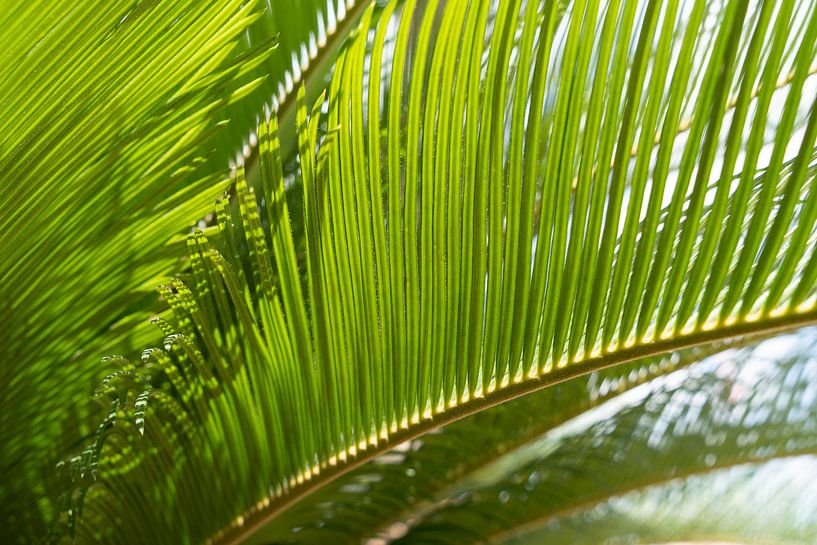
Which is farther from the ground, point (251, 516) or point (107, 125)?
point (107, 125)

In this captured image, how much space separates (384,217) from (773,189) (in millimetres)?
392

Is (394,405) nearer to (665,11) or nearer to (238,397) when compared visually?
(238,397)

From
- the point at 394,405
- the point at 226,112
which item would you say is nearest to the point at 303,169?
the point at 394,405

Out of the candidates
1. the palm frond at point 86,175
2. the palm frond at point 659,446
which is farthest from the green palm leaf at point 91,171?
the palm frond at point 659,446

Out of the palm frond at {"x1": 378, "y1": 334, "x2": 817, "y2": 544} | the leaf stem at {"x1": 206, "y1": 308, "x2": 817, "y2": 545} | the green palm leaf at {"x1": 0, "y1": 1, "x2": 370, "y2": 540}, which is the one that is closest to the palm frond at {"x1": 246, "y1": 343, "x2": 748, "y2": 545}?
the palm frond at {"x1": 378, "y1": 334, "x2": 817, "y2": 544}

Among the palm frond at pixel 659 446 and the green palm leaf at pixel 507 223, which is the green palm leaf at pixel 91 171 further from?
the palm frond at pixel 659 446

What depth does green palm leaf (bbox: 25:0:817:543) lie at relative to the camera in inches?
A: 29.5

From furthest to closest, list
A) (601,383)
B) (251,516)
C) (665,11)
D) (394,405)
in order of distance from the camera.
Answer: (601,383), (251,516), (394,405), (665,11)

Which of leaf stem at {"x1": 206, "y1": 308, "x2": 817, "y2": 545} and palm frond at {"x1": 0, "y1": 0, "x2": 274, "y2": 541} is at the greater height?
palm frond at {"x1": 0, "y1": 0, "x2": 274, "y2": 541}

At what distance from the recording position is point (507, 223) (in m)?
0.83

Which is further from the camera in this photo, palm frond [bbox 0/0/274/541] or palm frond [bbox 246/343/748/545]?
palm frond [bbox 246/343/748/545]

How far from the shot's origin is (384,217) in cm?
86

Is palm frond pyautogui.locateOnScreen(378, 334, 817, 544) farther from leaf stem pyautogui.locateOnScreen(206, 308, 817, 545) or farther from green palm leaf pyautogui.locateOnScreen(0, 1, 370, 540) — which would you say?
green palm leaf pyautogui.locateOnScreen(0, 1, 370, 540)

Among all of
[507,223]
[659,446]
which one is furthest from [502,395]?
[659,446]
